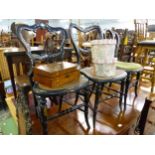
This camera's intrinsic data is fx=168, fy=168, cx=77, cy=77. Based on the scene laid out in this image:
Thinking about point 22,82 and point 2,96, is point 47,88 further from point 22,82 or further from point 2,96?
point 2,96

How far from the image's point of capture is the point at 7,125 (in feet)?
7.47

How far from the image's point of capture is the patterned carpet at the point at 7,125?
→ 2.06m

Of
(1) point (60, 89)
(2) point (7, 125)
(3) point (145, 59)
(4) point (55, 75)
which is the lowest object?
(2) point (7, 125)

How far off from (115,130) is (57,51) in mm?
1012

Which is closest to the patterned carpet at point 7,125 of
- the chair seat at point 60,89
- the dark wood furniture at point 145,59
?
the chair seat at point 60,89

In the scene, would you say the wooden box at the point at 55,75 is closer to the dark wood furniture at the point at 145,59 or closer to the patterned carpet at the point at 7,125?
the patterned carpet at the point at 7,125

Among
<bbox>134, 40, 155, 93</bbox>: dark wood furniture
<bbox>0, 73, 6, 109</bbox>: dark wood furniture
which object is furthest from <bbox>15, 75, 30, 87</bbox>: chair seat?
<bbox>134, 40, 155, 93</bbox>: dark wood furniture

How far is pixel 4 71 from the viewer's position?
2.85 m

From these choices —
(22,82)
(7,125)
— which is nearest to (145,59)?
(22,82)

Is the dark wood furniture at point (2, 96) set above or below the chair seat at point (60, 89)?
below

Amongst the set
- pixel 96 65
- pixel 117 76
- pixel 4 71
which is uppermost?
pixel 96 65

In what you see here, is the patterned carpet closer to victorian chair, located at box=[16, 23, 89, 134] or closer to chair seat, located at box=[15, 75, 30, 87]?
victorian chair, located at box=[16, 23, 89, 134]
